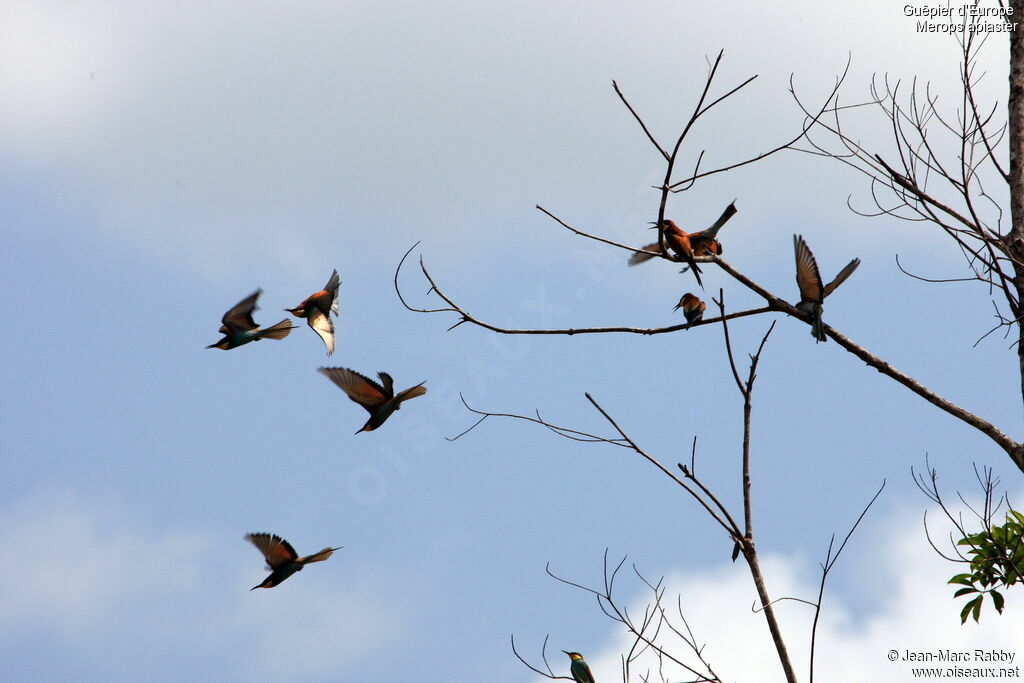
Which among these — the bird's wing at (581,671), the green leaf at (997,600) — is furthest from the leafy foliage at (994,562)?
the bird's wing at (581,671)

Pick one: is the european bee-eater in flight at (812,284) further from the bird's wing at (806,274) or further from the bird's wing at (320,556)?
the bird's wing at (320,556)

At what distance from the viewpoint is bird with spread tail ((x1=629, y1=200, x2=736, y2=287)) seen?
16.0 feet

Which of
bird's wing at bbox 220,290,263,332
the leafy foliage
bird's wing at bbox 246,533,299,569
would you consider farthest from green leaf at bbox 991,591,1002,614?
bird's wing at bbox 220,290,263,332

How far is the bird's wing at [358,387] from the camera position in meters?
5.07

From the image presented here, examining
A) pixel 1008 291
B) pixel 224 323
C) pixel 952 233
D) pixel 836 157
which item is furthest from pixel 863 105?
pixel 224 323

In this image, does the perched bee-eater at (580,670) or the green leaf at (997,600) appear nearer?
the green leaf at (997,600)

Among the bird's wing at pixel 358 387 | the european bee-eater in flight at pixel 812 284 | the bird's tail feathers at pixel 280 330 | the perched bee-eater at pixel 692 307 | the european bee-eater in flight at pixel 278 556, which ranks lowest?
the european bee-eater in flight at pixel 278 556

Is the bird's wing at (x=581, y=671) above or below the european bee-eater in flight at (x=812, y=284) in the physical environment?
below

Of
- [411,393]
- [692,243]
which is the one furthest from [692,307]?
[411,393]

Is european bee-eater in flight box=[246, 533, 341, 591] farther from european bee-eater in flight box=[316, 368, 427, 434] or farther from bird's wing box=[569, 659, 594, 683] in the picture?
bird's wing box=[569, 659, 594, 683]

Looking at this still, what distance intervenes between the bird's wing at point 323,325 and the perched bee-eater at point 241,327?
20 cm

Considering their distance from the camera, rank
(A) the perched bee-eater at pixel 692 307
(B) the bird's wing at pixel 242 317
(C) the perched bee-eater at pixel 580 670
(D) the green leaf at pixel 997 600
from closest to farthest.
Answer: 1. (B) the bird's wing at pixel 242 317
2. (D) the green leaf at pixel 997 600
3. (A) the perched bee-eater at pixel 692 307
4. (C) the perched bee-eater at pixel 580 670

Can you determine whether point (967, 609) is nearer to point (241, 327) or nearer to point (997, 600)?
point (997, 600)

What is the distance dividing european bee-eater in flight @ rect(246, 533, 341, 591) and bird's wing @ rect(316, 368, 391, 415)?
767mm
